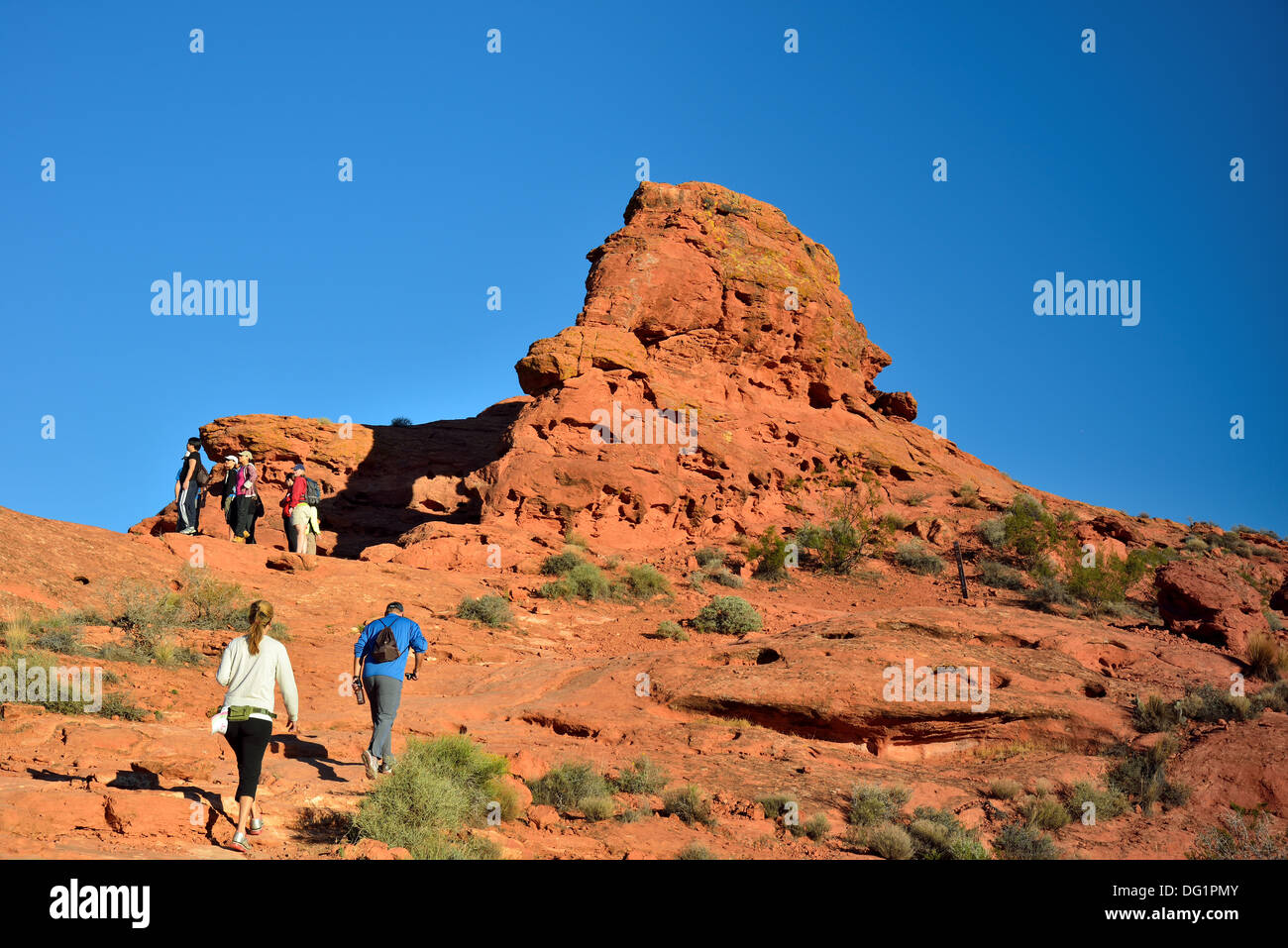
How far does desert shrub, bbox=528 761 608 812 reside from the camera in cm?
873

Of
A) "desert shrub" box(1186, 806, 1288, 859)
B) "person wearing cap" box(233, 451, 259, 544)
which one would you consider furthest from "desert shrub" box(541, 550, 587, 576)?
"desert shrub" box(1186, 806, 1288, 859)

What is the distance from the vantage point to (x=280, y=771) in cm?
820

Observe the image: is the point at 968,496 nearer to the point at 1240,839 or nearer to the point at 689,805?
the point at 1240,839

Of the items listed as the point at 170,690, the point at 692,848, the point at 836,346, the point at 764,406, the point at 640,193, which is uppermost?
the point at 640,193

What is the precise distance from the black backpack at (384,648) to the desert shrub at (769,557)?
15374mm

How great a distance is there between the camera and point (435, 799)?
712 cm

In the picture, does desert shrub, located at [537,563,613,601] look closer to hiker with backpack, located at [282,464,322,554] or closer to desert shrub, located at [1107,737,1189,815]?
hiker with backpack, located at [282,464,322,554]

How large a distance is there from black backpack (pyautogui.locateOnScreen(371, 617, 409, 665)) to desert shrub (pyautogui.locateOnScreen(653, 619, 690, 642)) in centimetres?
901

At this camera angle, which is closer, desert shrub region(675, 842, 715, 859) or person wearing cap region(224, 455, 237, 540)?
desert shrub region(675, 842, 715, 859)

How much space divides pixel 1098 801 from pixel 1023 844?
1570 mm

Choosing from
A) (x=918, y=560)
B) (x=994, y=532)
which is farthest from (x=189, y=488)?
(x=994, y=532)
